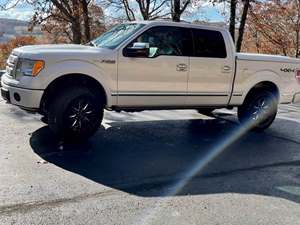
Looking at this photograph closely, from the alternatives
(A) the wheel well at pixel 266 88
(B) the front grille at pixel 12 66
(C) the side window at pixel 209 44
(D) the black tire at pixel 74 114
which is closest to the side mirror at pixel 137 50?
(D) the black tire at pixel 74 114

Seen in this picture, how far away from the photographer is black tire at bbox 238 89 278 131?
8289mm

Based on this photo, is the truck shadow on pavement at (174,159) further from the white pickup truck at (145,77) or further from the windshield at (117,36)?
the windshield at (117,36)

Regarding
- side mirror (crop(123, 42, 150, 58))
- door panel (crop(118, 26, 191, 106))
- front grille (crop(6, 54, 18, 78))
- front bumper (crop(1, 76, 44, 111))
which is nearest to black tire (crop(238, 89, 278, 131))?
door panel (crop(118, 26, 191, 106))

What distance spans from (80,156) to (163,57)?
7.56 feet

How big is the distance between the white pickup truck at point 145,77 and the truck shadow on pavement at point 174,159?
49cm

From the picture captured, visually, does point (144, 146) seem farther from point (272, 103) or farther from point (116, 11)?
point (116, 11)

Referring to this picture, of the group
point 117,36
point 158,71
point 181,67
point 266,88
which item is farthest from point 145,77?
point 266,88

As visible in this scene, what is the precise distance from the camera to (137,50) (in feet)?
21.5

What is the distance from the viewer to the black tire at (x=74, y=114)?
6.20 metres

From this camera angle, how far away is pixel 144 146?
646 centimetres

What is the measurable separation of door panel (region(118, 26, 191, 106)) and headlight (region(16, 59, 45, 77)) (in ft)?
4.12

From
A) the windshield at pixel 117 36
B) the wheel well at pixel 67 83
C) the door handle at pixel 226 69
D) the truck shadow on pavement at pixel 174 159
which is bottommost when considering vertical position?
the truck shadow on pavement at pixel 174 159

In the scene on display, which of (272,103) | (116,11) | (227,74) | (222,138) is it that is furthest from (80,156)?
(116,11)

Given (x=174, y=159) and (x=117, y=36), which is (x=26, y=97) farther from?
(x=174, y=159)
